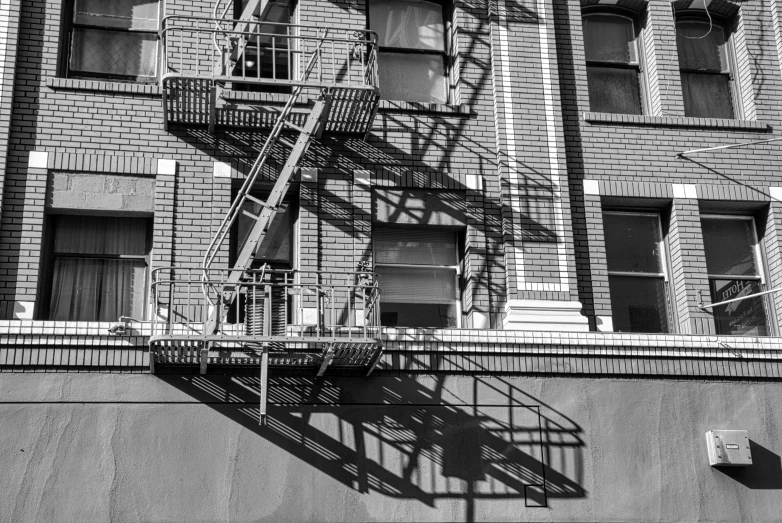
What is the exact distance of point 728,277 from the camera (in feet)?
47.4

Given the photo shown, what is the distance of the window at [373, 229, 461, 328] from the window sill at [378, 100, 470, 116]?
1.50 metres

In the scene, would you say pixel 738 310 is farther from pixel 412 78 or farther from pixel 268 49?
pixel 268 49

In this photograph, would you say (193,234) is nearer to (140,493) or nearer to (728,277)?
(140,493)

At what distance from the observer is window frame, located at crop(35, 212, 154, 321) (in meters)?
12.9

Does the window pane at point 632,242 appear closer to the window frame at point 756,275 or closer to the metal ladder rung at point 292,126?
the window frame at point 756,275

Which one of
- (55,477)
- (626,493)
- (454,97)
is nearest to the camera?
(55,477)

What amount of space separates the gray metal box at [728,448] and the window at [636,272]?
5.48ft

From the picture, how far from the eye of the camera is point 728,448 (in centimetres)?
1287

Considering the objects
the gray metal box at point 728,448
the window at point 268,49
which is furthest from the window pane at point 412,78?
the gray metal box at point 728,448

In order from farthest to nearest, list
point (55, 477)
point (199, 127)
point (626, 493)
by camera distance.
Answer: point (199, 127) < point (626, 493) < point (55, 477)

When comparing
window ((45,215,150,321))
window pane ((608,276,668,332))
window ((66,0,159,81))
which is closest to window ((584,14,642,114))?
window pane ((608,276,668,332))

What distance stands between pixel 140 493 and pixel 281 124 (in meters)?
4.45

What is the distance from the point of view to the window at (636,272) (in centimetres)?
1415

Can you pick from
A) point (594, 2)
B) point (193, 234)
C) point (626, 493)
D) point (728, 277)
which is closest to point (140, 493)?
Result: point (193, 234)
